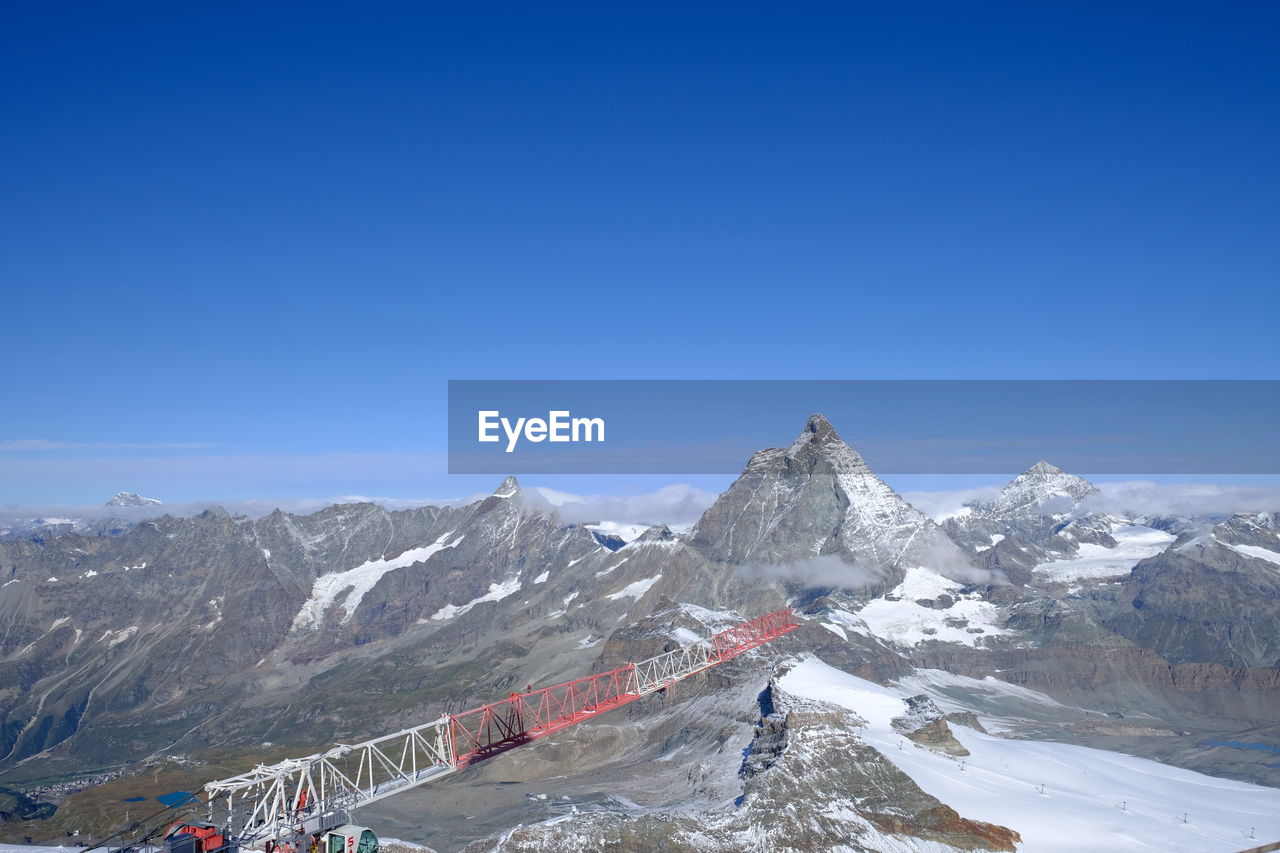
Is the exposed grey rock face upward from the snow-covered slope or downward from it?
upward

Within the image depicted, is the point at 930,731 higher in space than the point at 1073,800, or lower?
higher

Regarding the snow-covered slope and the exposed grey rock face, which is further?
the exposed grey rock face

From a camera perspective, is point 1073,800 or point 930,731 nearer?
point 1073,800

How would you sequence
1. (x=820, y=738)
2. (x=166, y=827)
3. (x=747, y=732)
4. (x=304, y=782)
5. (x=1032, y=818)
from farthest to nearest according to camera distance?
1. (x=747, y=732)
2. (x=820, y=738)
3. (x=1032, y=818)
4. (x=304, y=782)
5. (x=166, y=827)

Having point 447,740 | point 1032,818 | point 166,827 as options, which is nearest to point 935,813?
point 1032,818

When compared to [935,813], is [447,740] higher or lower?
higher

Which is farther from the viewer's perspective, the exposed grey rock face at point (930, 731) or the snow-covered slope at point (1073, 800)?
the exposed grey rock face at point (930, 731)

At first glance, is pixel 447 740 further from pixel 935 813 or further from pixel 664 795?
pixel 935 813

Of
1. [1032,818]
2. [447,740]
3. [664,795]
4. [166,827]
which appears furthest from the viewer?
[664,795]
